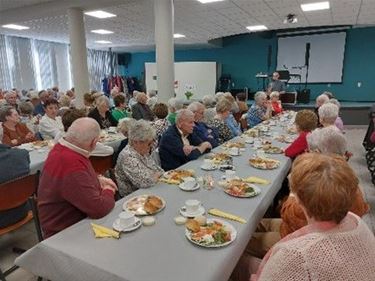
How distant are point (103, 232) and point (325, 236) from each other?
1000 millimetres

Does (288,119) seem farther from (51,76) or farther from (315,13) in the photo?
(51,76)

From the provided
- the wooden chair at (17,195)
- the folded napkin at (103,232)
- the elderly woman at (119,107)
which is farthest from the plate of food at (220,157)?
the elderly woman at (119,107)

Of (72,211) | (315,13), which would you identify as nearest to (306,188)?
(72,211)

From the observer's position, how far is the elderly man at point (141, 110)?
5.36 metres

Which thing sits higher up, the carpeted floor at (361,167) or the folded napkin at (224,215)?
the folded napkin at (224,215)

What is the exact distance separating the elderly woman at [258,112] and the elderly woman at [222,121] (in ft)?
6.03

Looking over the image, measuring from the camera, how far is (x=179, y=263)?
1193 millimetres

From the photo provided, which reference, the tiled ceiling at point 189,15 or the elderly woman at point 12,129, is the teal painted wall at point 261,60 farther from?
the elderly woman at point 12,129

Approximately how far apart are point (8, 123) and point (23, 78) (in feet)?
26.7

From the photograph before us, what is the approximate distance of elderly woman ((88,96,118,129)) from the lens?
459 cm

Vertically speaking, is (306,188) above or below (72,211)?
above

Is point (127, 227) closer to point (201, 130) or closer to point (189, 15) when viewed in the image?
point (201, 130)

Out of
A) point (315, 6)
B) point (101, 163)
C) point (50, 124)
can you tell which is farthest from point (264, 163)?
point (315, 6)

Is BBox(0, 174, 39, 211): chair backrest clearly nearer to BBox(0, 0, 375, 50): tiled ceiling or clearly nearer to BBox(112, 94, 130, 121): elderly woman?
BBox(112, 94, 130, 121): elderly woman
